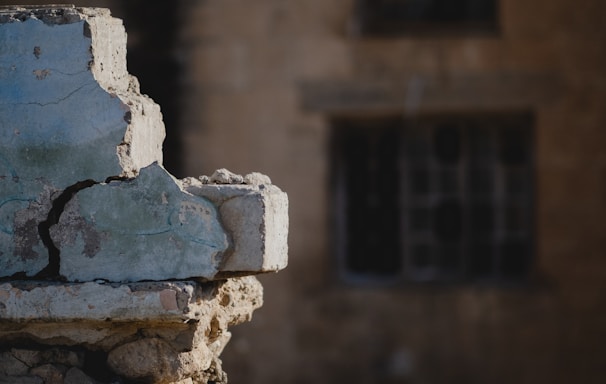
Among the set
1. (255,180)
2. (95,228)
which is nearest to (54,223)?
(95,228)

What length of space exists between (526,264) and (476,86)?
4.63 feet

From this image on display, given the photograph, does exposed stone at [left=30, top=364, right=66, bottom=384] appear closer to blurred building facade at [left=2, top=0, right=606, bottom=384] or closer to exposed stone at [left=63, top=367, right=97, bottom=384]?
exposed stone at [left=63, top=367, right=97, bottom=384]

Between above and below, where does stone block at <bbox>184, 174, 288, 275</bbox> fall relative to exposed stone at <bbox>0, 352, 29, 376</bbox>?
above

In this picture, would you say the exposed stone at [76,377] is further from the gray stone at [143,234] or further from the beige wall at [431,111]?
the beige wall at [431,111]

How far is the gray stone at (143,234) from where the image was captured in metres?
4.32

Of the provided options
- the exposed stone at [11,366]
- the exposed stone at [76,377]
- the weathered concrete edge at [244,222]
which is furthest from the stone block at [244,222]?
the exposed stone at [11,366]

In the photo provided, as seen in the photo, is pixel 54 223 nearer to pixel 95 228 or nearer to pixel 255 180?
pixel 95 228

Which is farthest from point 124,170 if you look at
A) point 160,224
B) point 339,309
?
point 339,309

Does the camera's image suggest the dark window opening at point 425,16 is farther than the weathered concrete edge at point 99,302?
Yes

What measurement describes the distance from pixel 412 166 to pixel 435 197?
0.96 feet

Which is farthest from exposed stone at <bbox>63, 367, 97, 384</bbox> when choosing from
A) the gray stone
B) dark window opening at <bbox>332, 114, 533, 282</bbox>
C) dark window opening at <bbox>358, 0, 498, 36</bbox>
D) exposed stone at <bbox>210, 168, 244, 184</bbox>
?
dark window opening at <bbox>358, 0, 498, 36</bbox>

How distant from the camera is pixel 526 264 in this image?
10383 millimetres

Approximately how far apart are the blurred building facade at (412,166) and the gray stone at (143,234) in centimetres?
581

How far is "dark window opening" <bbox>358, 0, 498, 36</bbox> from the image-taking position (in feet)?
33.7
